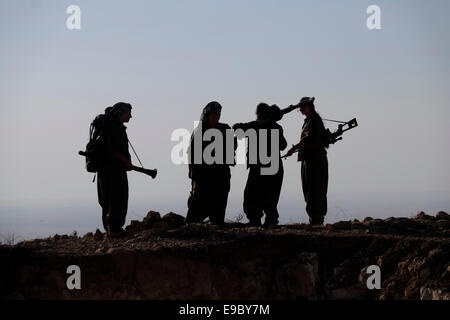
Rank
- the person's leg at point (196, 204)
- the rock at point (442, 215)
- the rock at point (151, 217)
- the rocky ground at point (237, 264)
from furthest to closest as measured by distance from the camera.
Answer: the rock at point (442, 215) < the rock at point (151, 217) < the person's leg at point (196, 204) < the rocky ground at point (237, 264)

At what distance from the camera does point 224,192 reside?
584 inches

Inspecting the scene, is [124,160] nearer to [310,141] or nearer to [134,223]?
[134,223]

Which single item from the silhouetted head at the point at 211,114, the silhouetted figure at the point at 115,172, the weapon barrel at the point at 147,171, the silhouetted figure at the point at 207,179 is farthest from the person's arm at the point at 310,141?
the silhouetted figure at the point at 115,172

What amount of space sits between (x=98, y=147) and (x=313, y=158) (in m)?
3.27

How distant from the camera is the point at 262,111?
15180 millimetres

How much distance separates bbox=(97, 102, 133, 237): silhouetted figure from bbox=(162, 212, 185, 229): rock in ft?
2.77

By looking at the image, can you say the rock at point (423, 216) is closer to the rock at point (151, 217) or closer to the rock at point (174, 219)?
the rock at point (174, 219)

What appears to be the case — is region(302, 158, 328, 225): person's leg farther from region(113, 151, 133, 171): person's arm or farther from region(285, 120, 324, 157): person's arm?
region(113, 151, 133, 171): person's arm

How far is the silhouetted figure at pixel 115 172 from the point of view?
14119 millimetres

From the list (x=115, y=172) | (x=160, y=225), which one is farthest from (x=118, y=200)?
(x=160, y=225)
